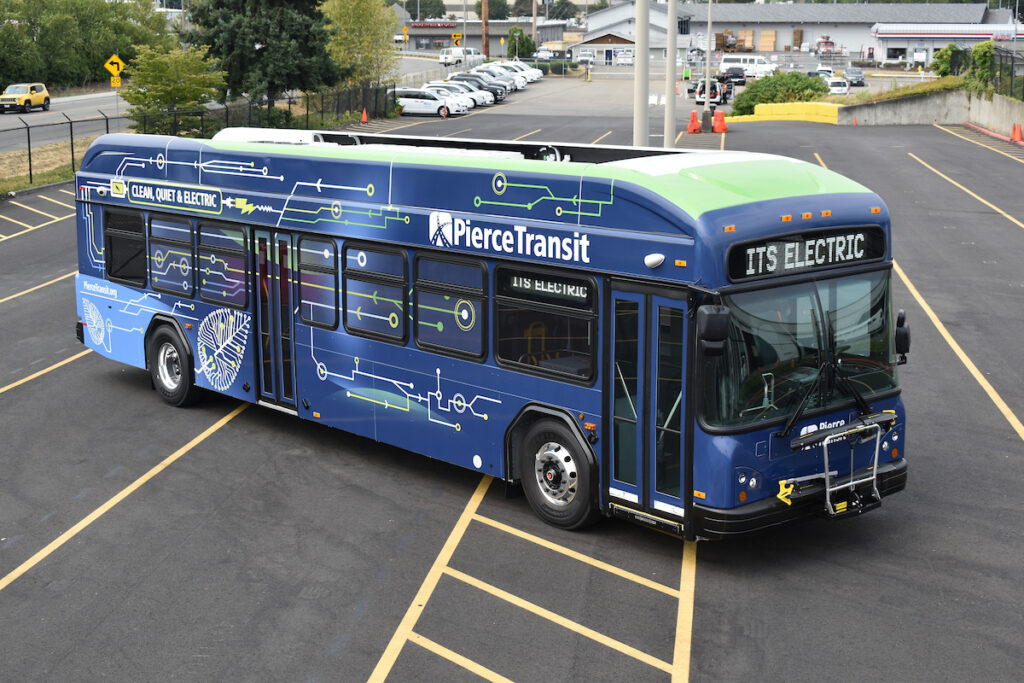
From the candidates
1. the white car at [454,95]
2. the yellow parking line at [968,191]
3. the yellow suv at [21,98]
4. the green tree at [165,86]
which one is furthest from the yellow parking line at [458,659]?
the yellow suv at [21,98]

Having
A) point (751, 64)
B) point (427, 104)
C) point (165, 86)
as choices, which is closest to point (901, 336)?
point (165, 86)

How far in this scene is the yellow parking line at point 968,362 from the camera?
13.3 m

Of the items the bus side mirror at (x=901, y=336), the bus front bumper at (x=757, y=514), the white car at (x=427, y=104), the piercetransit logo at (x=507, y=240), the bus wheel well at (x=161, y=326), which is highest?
the white car at (x=427, y=104)

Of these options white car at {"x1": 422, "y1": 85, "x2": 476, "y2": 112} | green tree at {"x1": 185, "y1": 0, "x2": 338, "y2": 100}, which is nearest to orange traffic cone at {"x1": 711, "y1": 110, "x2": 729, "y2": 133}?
green tree at {"x1": 185, "y1": 0, "x2": 338, "y2": 100}

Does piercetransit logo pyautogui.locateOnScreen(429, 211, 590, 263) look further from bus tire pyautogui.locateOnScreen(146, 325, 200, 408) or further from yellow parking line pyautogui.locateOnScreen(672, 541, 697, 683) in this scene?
bus tire pyautogui.locateOnScreen(146, 325, 200, 408)

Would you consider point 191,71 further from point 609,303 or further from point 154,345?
point 609,303

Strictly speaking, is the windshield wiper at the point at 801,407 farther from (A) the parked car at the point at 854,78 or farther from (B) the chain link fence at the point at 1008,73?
(A) the parked car at the point at 854,78

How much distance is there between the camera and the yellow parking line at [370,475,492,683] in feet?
25.7

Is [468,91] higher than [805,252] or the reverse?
higher

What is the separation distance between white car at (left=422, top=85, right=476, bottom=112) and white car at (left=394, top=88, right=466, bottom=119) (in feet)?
1.46

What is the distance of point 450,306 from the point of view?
430 inches

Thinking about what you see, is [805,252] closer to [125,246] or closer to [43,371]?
[125,246]

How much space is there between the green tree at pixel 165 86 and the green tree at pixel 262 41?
502cm

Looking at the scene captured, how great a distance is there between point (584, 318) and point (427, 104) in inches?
2162
